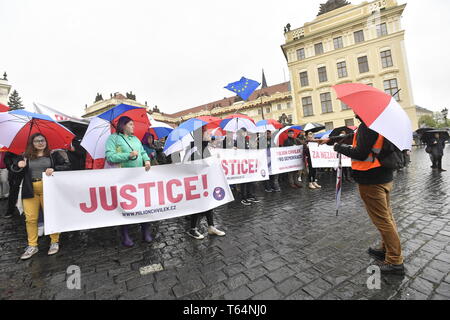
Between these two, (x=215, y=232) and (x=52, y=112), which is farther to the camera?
(x=52, y=112)

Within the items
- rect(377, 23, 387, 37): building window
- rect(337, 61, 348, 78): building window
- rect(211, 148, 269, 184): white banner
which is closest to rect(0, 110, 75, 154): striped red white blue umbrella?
rect(211, 148, 269, 184): white banner

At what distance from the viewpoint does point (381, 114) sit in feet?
6.59

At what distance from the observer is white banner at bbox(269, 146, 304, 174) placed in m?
7.11

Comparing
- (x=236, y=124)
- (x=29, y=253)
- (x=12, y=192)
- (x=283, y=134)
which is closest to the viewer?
(x=29, y=253)

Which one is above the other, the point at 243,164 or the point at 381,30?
the point at 381,30

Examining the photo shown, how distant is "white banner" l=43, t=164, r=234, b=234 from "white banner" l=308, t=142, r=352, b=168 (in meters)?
5.37

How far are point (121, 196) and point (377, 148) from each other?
11.5 ft

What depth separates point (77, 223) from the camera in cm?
321

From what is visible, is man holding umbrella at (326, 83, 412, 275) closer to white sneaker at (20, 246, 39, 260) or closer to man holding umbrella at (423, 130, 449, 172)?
white sneaker at (20, 246, 39, 260)

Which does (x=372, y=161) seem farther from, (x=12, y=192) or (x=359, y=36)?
(x=359, y=36)

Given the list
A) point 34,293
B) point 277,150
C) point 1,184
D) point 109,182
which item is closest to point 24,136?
point 109,182

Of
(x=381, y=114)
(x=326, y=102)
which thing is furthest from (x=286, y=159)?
(x=326, y=102)

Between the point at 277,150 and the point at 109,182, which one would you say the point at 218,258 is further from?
the point at 277,150
